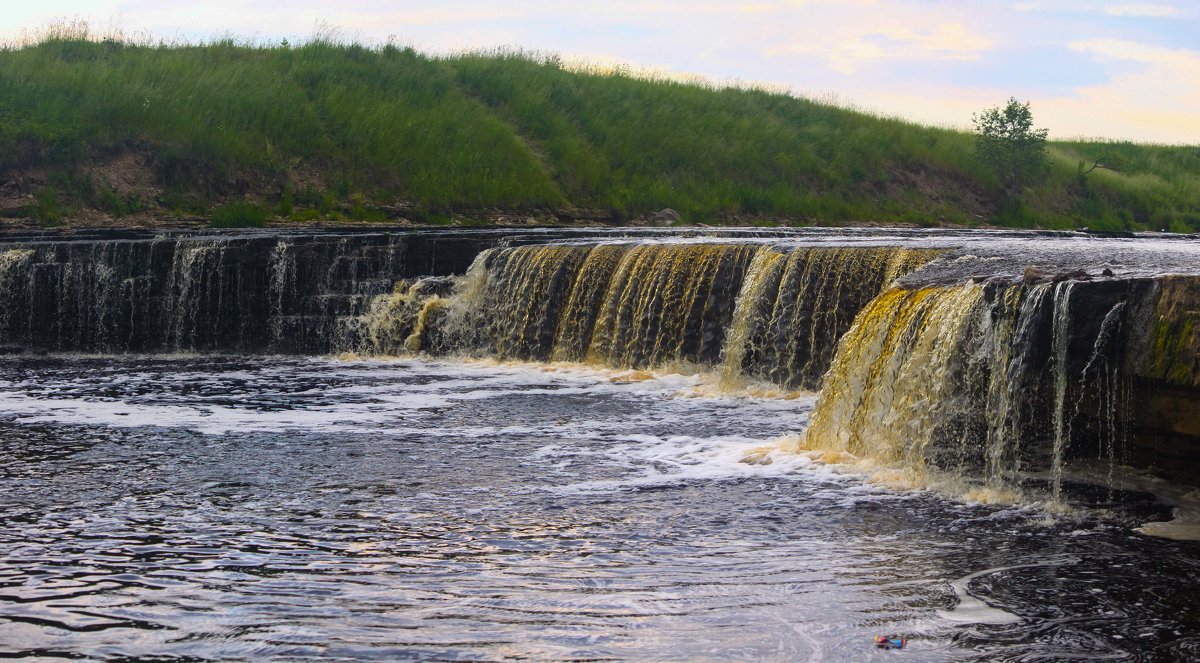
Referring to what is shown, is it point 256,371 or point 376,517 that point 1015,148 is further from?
point 376,517

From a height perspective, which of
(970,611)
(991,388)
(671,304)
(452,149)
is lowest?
(970,611)

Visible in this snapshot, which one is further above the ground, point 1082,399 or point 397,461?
point 1082,399

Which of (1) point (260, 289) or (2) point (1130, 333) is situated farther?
(1) point (260, 289)

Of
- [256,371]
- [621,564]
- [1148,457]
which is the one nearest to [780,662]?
[621,564]

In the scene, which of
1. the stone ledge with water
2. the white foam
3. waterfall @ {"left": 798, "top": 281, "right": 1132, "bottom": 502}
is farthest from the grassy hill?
the white foam

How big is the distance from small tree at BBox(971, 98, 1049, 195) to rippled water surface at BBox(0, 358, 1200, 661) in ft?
94.0

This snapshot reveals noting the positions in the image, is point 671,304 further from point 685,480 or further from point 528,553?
point 528,553

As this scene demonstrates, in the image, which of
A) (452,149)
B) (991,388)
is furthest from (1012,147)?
(991,388)

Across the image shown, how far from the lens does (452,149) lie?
3509cm

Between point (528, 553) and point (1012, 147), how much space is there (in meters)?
34.3

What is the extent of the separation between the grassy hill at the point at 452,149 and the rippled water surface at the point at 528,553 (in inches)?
754

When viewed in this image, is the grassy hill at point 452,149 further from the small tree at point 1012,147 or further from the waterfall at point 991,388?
the waterfall at point 991,388

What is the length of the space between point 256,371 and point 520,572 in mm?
11846

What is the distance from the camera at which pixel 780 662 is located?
6.25 meters
